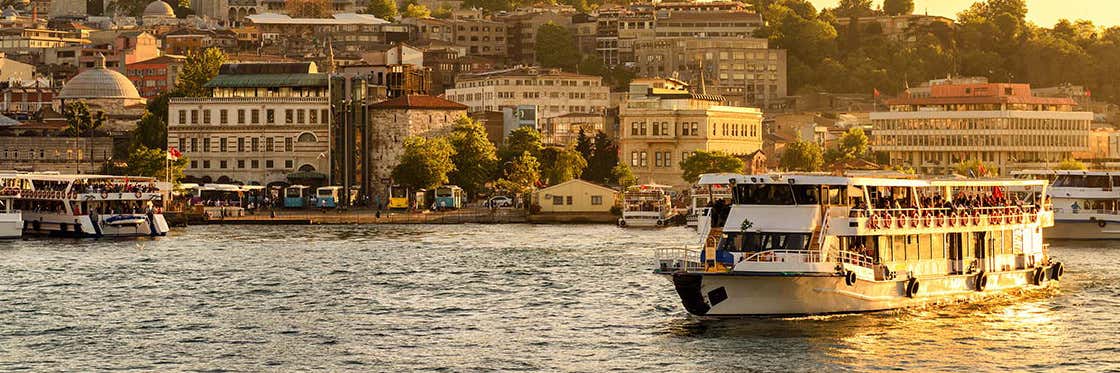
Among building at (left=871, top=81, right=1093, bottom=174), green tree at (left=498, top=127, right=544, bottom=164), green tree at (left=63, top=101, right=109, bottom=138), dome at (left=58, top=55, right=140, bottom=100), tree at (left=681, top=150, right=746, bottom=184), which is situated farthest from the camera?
dome at (left=58, top=55, right=140, bottom=100)

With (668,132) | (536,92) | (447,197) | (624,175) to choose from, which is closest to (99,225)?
(447,197)

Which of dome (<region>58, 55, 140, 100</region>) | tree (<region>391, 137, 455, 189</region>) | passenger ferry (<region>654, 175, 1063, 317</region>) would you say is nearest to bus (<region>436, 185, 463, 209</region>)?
tree (<region>391, 137, 455, 189</region>)

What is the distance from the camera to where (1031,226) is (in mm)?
60000

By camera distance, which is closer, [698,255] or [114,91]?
[698,255]

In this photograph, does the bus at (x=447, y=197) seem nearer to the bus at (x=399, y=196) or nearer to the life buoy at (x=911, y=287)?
the bus at (x=399, y=196)

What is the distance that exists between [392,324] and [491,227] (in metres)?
54.3

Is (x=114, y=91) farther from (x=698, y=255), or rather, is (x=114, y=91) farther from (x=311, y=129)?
(x=698, y=255)

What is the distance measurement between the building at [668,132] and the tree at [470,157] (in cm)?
1284

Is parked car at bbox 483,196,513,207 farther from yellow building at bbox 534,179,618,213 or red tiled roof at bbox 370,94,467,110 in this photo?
red tiled roof at bbox 370,94,467,110

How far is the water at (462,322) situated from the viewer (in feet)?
147

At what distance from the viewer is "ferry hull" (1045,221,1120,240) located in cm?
8688

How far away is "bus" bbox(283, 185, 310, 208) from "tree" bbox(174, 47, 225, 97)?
1971 centimetres

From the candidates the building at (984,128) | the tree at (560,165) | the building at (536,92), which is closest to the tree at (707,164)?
the tree at (560,165)

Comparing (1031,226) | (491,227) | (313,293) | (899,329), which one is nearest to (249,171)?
(491,227)
